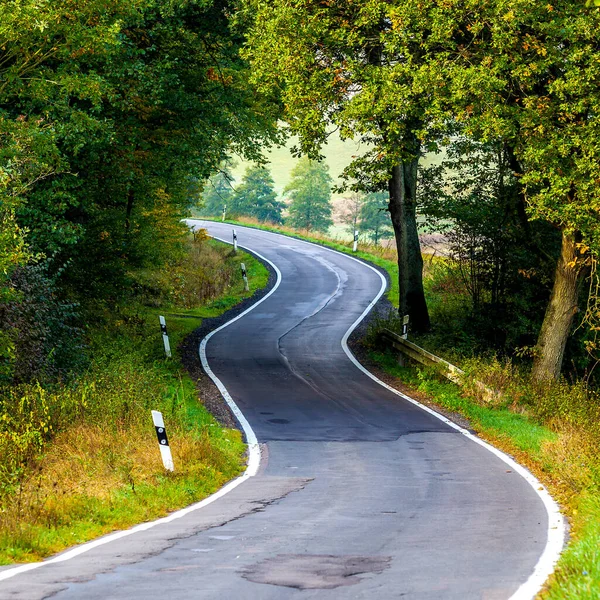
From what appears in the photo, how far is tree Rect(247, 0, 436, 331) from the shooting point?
18.6 m

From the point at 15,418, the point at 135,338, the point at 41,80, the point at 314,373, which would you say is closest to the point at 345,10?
the point at 41,80

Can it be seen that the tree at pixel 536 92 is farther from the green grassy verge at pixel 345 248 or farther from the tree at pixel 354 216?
the tree at pixel 354 216

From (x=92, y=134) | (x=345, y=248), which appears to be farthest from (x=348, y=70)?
(x=345, y=248)

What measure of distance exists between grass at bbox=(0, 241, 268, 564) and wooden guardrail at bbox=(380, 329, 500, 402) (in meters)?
5.83

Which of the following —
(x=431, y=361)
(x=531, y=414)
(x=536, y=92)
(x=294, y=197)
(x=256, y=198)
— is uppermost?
(x=294, y=197)

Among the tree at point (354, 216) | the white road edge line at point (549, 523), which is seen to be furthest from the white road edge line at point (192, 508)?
the tree at point (354, 216)

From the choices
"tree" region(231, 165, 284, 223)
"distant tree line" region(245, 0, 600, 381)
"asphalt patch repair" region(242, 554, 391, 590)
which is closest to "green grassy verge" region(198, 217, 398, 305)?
"distant tree line" region(245, 0, 600, 381)

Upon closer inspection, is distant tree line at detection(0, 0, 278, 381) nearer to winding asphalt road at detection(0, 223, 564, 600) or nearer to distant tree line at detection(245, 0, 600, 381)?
distant tree line at detection(245, 0, 600, 381)

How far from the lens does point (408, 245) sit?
26.5 metres

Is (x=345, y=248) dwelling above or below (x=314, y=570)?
above

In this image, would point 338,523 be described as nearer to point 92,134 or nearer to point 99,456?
point 99,456

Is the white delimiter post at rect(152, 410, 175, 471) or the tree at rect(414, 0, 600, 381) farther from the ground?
the tree at rect(414, 0, 600, 381)

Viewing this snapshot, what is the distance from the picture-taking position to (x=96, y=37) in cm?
Answer: 1731

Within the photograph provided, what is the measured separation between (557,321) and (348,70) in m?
7.37
